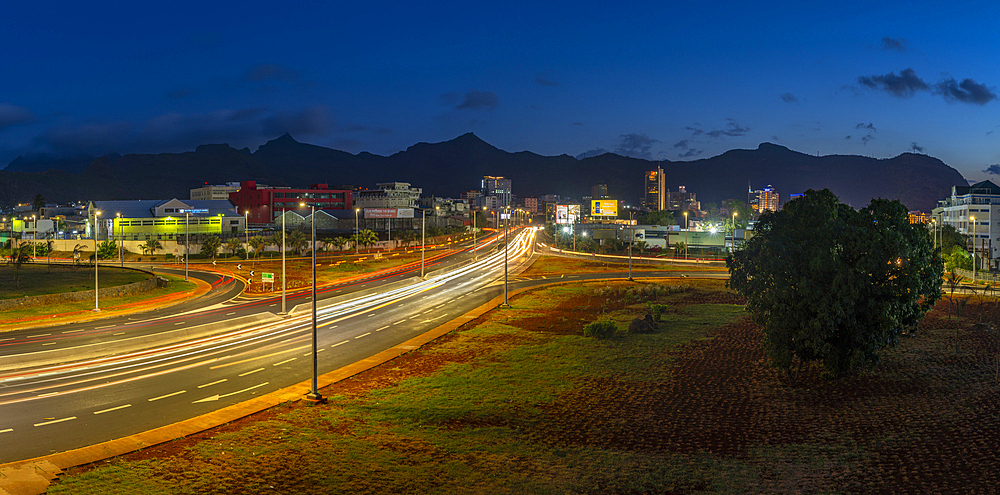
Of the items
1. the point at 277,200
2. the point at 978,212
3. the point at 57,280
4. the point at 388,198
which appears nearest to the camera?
the point at 57,280

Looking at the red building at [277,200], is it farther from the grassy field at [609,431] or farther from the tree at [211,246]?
the grassy field at [609,431]

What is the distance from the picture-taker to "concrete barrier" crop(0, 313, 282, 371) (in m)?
25.0

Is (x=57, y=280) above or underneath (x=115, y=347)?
above

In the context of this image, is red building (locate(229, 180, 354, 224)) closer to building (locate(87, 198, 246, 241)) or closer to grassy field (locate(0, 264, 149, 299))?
building (locate(87, 198, 246, 241))

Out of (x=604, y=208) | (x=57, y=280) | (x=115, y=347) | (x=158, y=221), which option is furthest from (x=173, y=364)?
(x=604, y=208)

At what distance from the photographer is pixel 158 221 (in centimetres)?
11012

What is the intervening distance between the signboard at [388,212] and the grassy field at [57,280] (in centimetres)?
7454

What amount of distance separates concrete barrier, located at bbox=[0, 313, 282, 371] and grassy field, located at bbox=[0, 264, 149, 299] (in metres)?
21.3

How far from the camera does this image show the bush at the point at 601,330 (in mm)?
A: 33406

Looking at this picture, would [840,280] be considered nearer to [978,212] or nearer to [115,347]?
[115,347]

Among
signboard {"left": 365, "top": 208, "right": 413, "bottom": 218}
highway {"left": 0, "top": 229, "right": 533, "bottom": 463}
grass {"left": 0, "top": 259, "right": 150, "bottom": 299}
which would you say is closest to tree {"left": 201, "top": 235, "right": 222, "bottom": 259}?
grass {"left": 0, "top": 259, "right": 150, "bottom": 299}

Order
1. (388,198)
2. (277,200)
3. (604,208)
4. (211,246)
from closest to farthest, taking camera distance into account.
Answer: (211,246), (277,200), (604,208), (388,198)

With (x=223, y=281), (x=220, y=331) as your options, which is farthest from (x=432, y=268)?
(x=220, y=331)

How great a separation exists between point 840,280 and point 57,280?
64.0 metres
